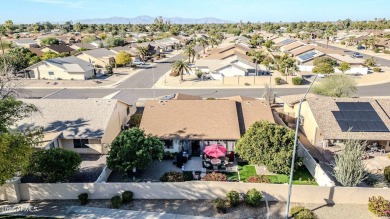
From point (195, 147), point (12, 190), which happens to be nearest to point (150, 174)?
point (195, 147)

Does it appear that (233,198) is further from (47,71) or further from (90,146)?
(47,71)

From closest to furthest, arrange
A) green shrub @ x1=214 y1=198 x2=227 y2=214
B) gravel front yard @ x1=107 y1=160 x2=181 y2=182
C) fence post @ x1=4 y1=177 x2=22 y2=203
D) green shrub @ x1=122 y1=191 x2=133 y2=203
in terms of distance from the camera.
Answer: green shrub @ x1=214 y1=198 x2=227 y2=214, fence post @ x1=4 y1=177 x2=22 y2=203, green shrub @ x1=122 y1=191 x2=133 y2=203, gravel front yard @ x1=107 y1=160 x2=181 y2=182

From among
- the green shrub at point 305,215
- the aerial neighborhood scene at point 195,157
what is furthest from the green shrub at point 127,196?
the green shrub at point 305,215

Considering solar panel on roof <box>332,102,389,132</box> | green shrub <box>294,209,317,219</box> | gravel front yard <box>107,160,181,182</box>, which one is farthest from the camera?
solar panel on roof <box>332,102,389,132</box>

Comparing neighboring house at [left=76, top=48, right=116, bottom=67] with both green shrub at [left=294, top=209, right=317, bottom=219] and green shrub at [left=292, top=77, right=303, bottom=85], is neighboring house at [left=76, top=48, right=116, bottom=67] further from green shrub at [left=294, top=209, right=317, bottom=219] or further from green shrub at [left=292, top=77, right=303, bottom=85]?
green shrub at [left=294, top=209, right=317, bottom=219]

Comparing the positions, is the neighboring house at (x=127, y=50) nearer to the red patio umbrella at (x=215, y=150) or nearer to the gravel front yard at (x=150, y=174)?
the gravel front yard at (x=150, y=174)

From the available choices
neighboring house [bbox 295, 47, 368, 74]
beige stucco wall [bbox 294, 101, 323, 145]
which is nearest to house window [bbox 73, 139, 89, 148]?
beige stucco wall [bbox 294, 101, 323, 145]

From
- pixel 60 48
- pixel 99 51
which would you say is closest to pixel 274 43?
pixel 99 51
